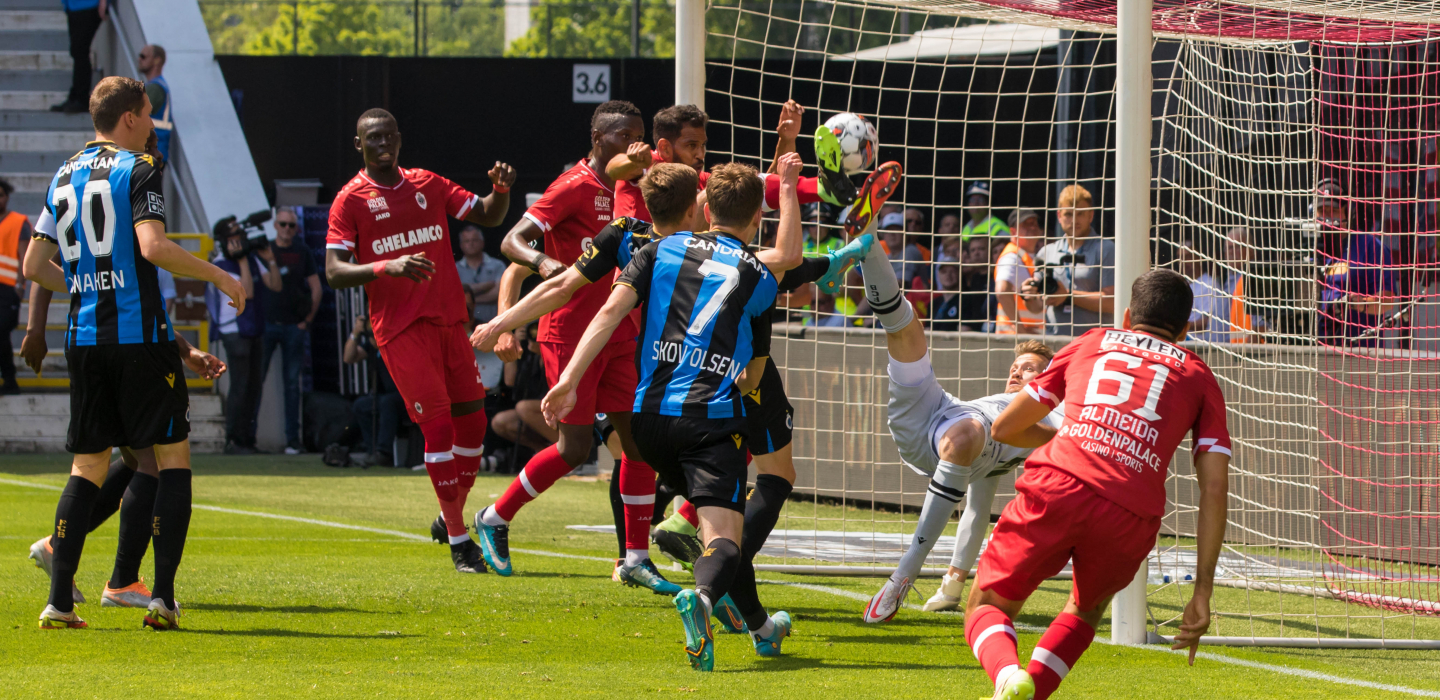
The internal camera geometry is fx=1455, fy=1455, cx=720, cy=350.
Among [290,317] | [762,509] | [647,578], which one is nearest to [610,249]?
[762,509]

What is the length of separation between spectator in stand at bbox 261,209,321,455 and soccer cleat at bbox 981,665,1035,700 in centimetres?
1139

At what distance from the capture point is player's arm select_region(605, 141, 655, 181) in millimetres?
5934

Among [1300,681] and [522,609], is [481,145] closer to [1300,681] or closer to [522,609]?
[522,609]

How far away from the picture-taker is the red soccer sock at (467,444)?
7.35 m

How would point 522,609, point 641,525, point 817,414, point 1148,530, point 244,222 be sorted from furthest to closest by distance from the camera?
point 244,222 < point 817,414 < point 641,525 < point 522,609 < point 1148,530

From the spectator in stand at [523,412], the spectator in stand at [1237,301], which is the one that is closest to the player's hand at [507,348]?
the spectator in stand at [1237,301]

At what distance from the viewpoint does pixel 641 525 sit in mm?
6602

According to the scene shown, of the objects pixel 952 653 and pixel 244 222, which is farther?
pixel 244 222

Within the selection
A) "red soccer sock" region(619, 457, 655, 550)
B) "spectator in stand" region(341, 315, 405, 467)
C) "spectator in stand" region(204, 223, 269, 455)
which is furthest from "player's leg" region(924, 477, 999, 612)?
"spectator in stand" region(204, 223, 269, 455)

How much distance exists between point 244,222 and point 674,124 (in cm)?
965

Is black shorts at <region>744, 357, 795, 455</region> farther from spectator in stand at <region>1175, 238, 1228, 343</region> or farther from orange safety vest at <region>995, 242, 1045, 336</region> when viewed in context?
orange safety vest at <region>995, 242, 1045, 336</region>

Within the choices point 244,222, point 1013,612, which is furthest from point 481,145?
point 1013,612

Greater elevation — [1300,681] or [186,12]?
[186,12]

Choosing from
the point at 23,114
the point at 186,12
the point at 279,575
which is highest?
the point at 186,12
